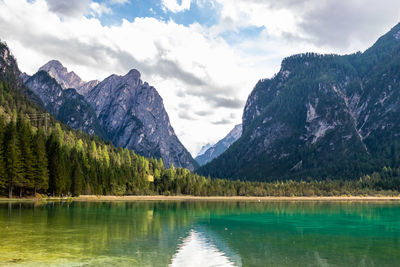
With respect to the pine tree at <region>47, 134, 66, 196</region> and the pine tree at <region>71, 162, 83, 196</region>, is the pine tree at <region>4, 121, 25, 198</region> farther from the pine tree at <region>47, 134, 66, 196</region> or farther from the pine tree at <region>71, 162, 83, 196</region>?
the pine tree at <region>71, 162, 83, 196</region>

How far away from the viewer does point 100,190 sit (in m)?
176

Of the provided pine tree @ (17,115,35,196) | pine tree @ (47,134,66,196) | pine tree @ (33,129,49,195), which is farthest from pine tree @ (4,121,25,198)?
pine tree @ (47,134,66,196)

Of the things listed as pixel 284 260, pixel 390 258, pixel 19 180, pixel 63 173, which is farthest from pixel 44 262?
pixel 63 173

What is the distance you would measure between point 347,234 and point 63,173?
11046 cm

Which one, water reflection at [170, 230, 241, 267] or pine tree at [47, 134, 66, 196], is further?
pine tree at [47, 134, 66, 196]

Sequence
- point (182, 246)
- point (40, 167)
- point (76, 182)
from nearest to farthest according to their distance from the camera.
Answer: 1. point (182, 246)
2. point (40, 167)
3. point (76, 182)

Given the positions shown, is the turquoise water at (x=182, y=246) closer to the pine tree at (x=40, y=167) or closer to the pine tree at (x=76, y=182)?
the pine tree at (x=40, y=167)

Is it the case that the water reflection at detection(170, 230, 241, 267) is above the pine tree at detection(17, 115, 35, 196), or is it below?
below

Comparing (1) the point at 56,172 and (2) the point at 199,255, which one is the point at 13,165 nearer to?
(1) the point at 56,172

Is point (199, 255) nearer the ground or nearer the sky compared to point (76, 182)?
nearer the ground

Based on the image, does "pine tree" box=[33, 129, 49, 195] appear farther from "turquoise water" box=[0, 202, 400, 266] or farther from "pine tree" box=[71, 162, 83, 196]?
"turquoise water" box=[0, 202, 400, 266]

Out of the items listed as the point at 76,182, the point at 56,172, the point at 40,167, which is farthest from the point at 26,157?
the point at 76,182

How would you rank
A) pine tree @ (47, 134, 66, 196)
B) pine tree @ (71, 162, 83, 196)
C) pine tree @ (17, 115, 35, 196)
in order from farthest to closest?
1. pine tree @ (71, 162, 83, 196)
2. pine tree @ (47, 134, 66, 196)
3. pine tree @ (17, 115, 35, 196)

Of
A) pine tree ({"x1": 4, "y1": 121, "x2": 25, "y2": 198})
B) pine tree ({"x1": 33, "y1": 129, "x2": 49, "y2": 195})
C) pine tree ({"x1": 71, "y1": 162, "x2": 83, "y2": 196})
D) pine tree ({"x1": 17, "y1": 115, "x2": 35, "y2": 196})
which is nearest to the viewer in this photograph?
pine tree ({"x1": 4, "y1": 121, "x2": 25, "y2": 198})
